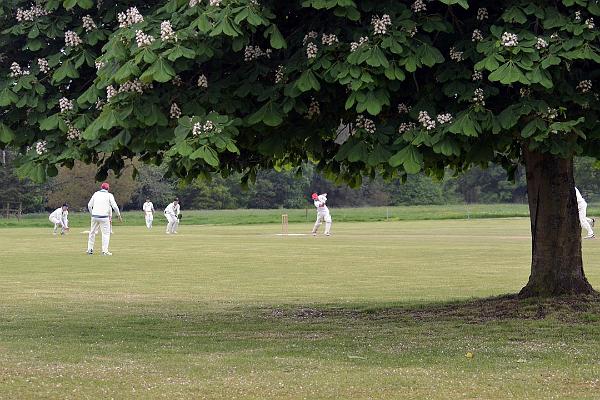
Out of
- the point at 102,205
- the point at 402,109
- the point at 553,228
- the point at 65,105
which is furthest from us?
the point at 102,205

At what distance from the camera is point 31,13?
12.5 metres

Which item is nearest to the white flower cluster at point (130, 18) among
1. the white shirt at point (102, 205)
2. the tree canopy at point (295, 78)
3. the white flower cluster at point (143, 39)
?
the tree canopy at point (295, 78)

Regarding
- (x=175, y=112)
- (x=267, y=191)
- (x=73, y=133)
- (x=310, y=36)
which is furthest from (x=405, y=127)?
(x=267, y=191)

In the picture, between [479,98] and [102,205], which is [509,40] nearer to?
[479,98]

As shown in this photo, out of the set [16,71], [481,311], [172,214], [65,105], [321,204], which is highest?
[16,71]

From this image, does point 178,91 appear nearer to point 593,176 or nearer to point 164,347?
point 164,347

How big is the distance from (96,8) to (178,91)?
1.63m

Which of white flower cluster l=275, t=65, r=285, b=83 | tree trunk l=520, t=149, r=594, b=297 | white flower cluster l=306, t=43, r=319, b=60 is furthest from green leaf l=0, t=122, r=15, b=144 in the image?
tree trunk l=520, t=149, r=594, b=297

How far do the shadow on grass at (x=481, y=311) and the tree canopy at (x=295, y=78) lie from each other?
2840 mm

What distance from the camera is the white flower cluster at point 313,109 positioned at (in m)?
12.2

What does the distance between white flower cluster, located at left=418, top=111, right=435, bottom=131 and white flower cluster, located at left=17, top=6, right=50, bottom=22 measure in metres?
4.49

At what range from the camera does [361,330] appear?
1416 centimetres

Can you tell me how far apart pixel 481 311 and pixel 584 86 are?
16.1 ft

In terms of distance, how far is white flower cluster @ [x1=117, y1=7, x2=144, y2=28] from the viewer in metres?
11.3
